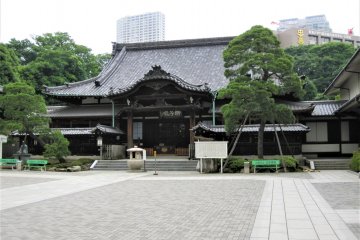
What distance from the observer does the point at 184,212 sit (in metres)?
10.4

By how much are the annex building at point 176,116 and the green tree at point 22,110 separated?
3.72m

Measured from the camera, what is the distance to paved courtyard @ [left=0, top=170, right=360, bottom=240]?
7.97 metres

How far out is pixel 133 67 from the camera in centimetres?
3975

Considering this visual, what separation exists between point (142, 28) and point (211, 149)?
10910 cm

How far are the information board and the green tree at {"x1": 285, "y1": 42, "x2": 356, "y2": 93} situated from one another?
4131 cm

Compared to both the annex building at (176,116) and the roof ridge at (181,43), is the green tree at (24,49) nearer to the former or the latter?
the roof ridge at (181,43)

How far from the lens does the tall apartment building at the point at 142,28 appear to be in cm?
12244

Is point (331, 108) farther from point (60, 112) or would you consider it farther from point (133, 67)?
point (60, 112)

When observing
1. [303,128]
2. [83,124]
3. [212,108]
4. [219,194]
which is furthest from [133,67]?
[219,194]

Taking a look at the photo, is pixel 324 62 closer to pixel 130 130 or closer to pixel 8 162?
pixel 130 130

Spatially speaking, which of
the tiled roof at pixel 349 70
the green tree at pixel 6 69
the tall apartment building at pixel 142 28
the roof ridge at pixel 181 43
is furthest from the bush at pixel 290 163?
the tall apartment building at pixel 142 28

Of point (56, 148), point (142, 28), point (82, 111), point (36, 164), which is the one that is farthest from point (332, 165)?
point (142, 28)

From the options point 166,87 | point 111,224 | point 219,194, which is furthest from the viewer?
point 166,87

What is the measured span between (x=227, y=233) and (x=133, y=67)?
33407 millimetres
